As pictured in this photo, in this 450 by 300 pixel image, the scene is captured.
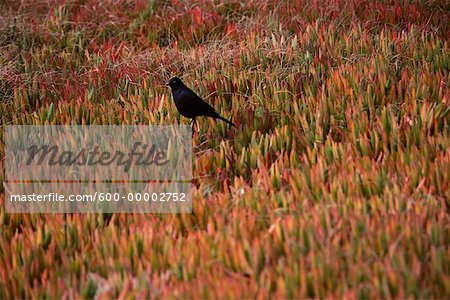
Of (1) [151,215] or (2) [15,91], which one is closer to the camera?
(1) [151,215]

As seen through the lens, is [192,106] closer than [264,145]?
No

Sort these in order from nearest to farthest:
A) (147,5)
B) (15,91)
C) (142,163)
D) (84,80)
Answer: (142,163) < (15,91) < (84,80) < (147,5)

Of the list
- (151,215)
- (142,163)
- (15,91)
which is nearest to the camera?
(151,215)

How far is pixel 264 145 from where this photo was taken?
4395 mm

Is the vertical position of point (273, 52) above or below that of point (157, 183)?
above

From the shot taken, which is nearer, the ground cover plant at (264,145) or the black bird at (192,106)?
the ground cover plant at (264,145)

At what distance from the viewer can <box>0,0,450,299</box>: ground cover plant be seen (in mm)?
3074

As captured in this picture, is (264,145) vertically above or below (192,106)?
below

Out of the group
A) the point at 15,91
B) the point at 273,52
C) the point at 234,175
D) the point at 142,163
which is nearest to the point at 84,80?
the point at 15,91

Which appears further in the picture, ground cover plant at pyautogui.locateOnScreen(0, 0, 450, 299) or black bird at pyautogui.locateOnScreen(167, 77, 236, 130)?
black bird at pyautogui.locateOnScreen(167, 77, 236, 130)

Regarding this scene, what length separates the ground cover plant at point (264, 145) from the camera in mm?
3074

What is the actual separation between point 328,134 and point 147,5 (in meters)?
4.15

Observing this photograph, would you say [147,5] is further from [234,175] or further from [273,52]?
[234,175]

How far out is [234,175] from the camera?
4.22 metres
